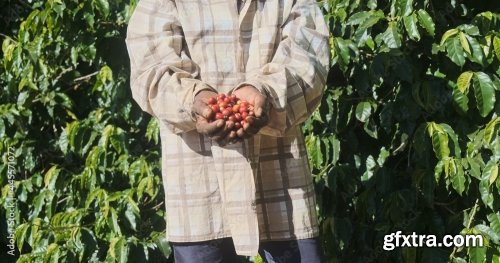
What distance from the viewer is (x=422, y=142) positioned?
116 inches

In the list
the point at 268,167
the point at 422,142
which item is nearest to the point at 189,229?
the point at 268,167

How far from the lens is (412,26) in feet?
9.41

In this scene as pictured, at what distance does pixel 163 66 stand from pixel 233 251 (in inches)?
17.2

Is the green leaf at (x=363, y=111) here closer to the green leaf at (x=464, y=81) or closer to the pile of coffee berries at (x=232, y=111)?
the green leaf at (x=464, y=81)

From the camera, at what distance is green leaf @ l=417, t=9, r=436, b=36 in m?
2.87

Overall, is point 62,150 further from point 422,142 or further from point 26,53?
point 422,142

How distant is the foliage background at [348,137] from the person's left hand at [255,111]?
0.96 metres

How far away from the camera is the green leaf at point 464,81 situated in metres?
2.91

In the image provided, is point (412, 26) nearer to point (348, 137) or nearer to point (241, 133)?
point (348, 137)

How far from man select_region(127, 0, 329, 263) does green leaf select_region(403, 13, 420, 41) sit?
72cm

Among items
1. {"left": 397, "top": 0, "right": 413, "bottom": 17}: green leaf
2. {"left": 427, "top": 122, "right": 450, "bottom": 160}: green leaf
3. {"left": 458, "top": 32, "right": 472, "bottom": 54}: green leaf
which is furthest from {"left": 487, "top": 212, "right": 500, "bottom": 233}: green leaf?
{"left": 397, "top": 0, "right": 413, "bottom": 17}: green leaf

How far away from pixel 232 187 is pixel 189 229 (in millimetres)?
143
